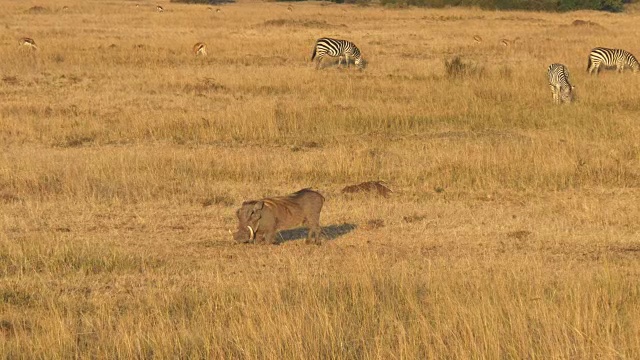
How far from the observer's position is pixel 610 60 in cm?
2489

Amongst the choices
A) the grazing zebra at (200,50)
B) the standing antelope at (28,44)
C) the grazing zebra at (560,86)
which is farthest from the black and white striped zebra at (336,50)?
the standing antelope at (28,44)

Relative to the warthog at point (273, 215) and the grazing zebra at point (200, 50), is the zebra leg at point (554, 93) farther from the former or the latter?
the warthog at point (273, 215)

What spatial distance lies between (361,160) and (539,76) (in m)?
10.5

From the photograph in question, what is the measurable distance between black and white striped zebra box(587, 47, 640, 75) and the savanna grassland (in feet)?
2.04

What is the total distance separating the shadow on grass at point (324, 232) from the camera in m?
9.58

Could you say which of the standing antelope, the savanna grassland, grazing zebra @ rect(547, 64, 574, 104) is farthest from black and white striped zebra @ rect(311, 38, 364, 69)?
the standing antelope

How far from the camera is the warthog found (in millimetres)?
8812

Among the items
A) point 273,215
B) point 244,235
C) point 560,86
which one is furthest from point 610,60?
point 244,235

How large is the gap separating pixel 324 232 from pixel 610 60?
1731 cm

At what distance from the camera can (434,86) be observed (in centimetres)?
2116

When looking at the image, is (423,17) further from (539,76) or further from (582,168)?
(582,168)

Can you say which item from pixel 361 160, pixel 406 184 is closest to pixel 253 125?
pixel 361 160

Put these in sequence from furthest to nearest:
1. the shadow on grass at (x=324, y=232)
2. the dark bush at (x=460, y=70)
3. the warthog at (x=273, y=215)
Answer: the dark bush at (x=460, y=70) → the shadow on grass at (x=324, y=232) → the warthog at (x=273, y=215)

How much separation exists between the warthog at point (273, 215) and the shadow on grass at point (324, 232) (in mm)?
407
